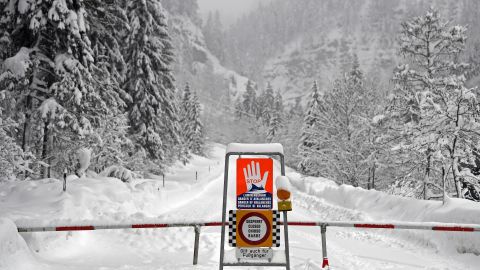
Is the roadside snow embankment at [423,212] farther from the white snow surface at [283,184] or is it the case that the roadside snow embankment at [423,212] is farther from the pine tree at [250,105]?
the pine tree at [250,105]

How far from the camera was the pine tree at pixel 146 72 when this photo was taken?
2609 cm

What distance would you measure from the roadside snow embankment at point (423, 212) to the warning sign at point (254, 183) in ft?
17.5

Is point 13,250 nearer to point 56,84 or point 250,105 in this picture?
point 56,84

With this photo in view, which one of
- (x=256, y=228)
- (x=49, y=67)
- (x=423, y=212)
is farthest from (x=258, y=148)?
(x=49, y=67)

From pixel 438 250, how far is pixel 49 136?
568 inches

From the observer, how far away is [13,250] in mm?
6371

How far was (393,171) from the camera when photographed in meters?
26.6

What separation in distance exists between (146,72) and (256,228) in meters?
22.6

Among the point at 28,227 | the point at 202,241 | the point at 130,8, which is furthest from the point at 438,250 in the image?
the point at 130,8

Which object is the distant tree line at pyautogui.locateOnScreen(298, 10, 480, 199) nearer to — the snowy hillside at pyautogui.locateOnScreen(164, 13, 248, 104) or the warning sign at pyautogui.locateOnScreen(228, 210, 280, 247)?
the warning sign at pyautogui.locateOnScreen(228, 210, 280, 247)

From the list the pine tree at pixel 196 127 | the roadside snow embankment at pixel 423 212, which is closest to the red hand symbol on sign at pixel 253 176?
the roadside snow embankment at pixel 423 212

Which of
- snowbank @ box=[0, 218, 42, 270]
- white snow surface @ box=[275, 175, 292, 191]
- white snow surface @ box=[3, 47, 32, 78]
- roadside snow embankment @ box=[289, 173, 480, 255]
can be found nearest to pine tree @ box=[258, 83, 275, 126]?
roadside snow embankment @ box=[289, 173, 480, 255]

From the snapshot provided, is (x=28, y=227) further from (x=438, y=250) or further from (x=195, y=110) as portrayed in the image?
(x=195, y=110)

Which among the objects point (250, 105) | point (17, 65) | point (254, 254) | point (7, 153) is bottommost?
point (254, 254)
